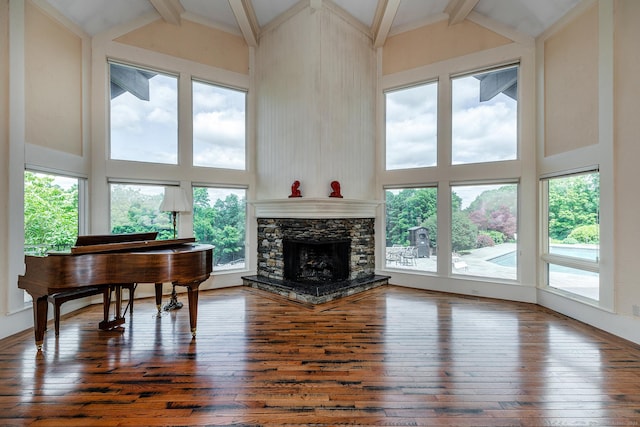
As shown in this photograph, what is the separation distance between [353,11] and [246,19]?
1895 millimetres

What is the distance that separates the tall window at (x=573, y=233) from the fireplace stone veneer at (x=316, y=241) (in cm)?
267

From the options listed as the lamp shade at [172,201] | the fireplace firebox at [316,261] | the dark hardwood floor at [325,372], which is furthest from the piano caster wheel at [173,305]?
the fireplace firebox at [316,261]

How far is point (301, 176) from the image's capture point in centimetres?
512

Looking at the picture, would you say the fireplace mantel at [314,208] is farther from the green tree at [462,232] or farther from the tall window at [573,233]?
the tall window at [573,233]

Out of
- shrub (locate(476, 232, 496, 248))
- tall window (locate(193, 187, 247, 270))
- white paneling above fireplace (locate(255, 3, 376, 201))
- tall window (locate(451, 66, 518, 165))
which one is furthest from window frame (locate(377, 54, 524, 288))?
tall window (locate(193, 187, 247, 270))

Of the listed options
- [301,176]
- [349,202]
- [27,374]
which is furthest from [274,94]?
[27,374]

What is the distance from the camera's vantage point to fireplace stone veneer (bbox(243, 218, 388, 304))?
4.91m

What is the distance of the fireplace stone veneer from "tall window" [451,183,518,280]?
1.49 metres

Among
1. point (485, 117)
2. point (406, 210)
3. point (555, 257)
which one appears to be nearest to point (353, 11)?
point (485, 117)

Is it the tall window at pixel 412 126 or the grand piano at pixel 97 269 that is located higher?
the tall window at pixel 412 126

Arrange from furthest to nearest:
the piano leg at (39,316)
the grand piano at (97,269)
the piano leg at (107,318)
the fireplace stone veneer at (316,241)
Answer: the fireplace stone veneer at (316,241)
the piano leg at (107,318)
the piano leg at (39,316)
the grand piano at (97,269)

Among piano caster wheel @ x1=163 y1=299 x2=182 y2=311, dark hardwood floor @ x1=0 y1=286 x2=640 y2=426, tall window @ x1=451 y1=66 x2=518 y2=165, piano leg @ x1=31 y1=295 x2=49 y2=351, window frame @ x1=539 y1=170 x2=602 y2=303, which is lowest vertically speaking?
dark hardwood floor @ x1=0 y1=286 x2=640 y2=426

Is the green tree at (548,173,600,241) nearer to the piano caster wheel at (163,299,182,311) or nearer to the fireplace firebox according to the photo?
the fireplace firebox

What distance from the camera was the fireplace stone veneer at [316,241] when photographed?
4.91m
